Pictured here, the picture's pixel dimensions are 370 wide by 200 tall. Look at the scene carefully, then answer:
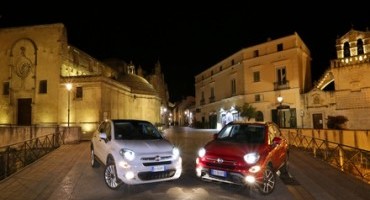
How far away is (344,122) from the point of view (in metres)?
27.7

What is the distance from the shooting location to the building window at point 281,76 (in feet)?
112

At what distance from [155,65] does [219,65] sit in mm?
33022

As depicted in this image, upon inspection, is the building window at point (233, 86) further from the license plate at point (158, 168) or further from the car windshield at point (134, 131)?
the license plate at point (158, 168)

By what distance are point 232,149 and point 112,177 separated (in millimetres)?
3509

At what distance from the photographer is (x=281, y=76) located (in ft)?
113

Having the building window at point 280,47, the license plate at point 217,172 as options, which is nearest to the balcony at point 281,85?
the building window at point 280,47

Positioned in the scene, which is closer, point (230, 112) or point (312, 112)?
point (312, 112)

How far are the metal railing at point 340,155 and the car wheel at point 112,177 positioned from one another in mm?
7934

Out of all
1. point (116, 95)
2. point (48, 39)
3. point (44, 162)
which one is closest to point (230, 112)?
point (116, 95)

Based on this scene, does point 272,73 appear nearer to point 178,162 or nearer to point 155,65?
point 178,162

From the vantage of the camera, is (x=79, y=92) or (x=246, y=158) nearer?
(x=246, y=158)

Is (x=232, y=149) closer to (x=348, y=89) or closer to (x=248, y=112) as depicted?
(x=348, y=89)

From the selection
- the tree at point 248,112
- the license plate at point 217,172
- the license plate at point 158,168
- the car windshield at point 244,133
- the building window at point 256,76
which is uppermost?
the building window at point 256,76

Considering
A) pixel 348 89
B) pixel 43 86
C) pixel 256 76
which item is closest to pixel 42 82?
pixel 43 86
